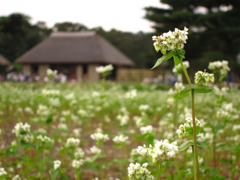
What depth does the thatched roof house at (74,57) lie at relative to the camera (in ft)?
97.3

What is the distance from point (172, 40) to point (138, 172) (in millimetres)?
719

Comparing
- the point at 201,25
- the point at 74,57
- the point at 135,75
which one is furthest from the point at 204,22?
the point at 74,57

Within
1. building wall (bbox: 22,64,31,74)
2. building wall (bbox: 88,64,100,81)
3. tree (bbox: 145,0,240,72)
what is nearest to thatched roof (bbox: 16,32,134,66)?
building wall (bbox: 88,64,100,81)

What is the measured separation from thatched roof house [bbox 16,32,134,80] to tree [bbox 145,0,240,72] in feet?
30.1

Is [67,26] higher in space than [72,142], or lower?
higher

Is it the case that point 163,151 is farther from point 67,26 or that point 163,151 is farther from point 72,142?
point 67,26

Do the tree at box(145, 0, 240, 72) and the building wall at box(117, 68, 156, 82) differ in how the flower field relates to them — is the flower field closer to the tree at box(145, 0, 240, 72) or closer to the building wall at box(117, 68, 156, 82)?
the tree at box(145, 0, 240, 72)

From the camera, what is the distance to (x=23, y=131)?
2541mm

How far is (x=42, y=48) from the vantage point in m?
33.2

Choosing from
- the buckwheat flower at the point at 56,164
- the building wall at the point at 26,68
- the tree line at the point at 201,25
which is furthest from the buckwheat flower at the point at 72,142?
the building wall at the point at 26,68

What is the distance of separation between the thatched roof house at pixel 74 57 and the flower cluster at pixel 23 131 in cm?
2633

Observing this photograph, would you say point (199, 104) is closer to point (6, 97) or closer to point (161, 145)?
point (6, 97)

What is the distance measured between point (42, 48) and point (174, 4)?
18201 millimetres

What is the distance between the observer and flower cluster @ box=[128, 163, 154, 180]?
1.55 m
